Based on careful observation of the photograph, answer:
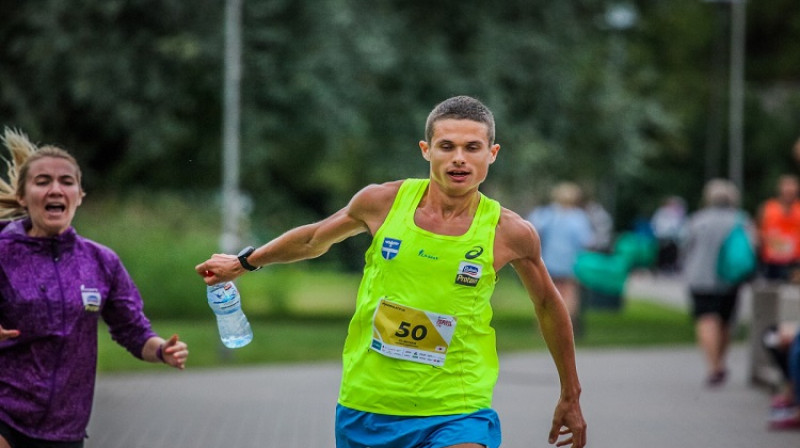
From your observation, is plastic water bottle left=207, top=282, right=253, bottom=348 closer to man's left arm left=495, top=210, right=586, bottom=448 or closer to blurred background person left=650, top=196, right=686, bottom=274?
man's left arm left=495, top=210, right=586, bottom=448

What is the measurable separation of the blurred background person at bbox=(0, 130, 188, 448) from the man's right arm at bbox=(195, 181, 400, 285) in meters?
0.47

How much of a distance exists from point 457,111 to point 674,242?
37.9 meters

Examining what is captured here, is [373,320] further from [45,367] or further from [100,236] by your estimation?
[100,236]

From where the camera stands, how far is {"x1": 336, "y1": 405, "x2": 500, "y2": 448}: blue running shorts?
4801 mm

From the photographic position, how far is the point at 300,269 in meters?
22.4

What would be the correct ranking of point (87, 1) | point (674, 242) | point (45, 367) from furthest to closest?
point (674, 242), point (87, 1), point (45, 367)

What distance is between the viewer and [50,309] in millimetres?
5312

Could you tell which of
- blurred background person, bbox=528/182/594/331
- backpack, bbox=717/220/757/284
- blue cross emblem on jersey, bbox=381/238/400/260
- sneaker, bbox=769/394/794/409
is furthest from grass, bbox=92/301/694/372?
blue cross emblem on jersey, bbox=381/238/400/260

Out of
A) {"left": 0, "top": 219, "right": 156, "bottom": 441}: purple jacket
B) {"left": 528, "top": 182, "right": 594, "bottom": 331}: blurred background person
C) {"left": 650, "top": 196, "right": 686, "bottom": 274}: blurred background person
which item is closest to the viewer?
{"left": 0, "top": 219, "right": 156, "bottom": 441}: purple jacket

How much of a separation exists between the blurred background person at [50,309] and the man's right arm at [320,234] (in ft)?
1.53

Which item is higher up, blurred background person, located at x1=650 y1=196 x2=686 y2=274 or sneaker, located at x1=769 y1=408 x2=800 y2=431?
blurred background person, located at x1=650 y1=196 x2=686 y2=274

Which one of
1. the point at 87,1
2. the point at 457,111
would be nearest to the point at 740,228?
the point at 457,111

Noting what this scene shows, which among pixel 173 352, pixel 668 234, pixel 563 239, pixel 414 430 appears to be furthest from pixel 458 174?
pixel 668 234

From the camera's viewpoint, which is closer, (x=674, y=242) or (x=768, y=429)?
(x=768, y=429)
